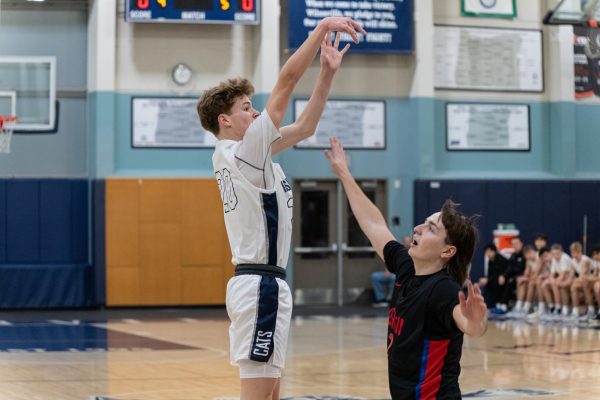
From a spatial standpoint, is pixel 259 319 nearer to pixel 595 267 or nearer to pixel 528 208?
pixel 595 267

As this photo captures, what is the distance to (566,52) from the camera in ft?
76.0

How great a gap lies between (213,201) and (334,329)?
227 inches

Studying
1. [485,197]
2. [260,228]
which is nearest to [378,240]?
[260,228]

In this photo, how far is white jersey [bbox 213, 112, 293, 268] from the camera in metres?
4.81

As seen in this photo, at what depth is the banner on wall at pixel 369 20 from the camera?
72.0ft

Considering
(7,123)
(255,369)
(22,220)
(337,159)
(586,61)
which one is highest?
(586,61)

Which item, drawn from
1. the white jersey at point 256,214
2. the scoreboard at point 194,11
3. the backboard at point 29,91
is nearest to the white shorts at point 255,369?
the white jersey at point 256,214

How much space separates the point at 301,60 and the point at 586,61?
65.7 feet

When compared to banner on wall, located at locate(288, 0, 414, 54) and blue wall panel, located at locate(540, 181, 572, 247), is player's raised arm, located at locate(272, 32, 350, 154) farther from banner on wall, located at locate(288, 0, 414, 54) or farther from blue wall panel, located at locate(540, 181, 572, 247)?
blue wall panel, located at locate(540, 181, 572, 247)

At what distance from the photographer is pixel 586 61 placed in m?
23.5

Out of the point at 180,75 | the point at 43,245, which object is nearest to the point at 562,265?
the point at 180,75

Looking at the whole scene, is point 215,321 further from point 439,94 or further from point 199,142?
point 439,94

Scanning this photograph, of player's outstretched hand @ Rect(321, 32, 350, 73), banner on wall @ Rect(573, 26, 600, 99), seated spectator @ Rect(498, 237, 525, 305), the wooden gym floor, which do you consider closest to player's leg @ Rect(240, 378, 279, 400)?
player's outstretched hand @ Rect(321, 32, 350, 73)

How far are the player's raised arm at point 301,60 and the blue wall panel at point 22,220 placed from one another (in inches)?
695
